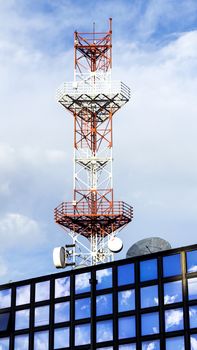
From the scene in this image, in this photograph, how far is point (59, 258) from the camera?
96938mm

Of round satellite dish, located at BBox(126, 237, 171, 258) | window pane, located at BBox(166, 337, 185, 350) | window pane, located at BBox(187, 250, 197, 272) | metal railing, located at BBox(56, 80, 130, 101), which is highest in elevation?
metal railing, located at BBox(56, 80, 130, 101)

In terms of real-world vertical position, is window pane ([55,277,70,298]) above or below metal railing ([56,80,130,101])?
below

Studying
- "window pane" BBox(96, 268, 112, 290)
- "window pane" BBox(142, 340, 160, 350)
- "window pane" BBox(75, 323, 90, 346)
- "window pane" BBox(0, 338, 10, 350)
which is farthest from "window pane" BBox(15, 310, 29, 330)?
"window pane" BBox(142, 340, 160, 350)

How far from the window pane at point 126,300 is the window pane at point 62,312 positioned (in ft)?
19.1

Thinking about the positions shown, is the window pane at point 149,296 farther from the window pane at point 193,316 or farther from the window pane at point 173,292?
the window pane at point 193,316

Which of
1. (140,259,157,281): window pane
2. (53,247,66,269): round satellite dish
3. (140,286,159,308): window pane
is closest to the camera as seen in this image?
(140,286,159,308): window pane

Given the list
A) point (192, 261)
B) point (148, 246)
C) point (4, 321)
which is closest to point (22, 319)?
point (4, 321)

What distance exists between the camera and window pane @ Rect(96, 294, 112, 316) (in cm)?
8712

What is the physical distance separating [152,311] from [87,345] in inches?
289

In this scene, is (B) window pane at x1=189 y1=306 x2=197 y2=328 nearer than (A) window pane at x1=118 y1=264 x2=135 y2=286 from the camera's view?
Yes

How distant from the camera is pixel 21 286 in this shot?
9425 centimetres

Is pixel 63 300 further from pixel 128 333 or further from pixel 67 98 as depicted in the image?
pixel 67 98

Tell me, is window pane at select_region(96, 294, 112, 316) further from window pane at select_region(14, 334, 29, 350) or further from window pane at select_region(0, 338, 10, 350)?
window pane at select_region(0, 338, 10, 350)

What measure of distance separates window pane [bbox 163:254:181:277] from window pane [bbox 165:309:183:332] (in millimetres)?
3211
